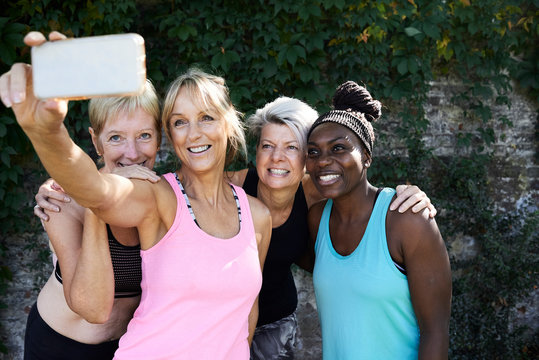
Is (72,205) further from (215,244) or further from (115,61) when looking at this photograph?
(115,61)

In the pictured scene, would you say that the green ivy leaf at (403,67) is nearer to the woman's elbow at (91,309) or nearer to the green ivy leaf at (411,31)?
the green ivy leaf at (411,31)

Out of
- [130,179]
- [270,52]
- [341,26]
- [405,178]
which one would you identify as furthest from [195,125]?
[405,178]

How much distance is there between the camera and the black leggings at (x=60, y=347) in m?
2.03

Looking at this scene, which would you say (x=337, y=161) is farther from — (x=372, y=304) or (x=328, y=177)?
(x=372, y=304)

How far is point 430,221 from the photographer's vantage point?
2.03 meters

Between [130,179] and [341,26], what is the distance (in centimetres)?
296

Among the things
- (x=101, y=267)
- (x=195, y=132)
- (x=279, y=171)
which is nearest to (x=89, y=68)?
(x=101, y=267)

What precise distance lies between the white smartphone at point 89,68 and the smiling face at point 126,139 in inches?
40.6

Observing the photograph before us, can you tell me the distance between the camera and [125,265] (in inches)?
76.6

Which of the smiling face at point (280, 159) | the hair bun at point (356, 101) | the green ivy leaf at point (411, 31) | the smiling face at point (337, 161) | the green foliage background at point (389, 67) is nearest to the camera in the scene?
the smiling face at point (337, 161)

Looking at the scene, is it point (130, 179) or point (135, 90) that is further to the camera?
point (130, 179)

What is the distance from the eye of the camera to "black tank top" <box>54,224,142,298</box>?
1.92 m

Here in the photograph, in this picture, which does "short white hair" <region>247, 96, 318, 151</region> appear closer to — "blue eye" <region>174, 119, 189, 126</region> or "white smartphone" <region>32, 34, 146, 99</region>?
"blue eye" <region>174, 119, 189, 126</region>

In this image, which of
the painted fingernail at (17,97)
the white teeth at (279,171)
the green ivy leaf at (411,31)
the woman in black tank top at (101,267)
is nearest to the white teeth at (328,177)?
the white teeth at (279,171)
